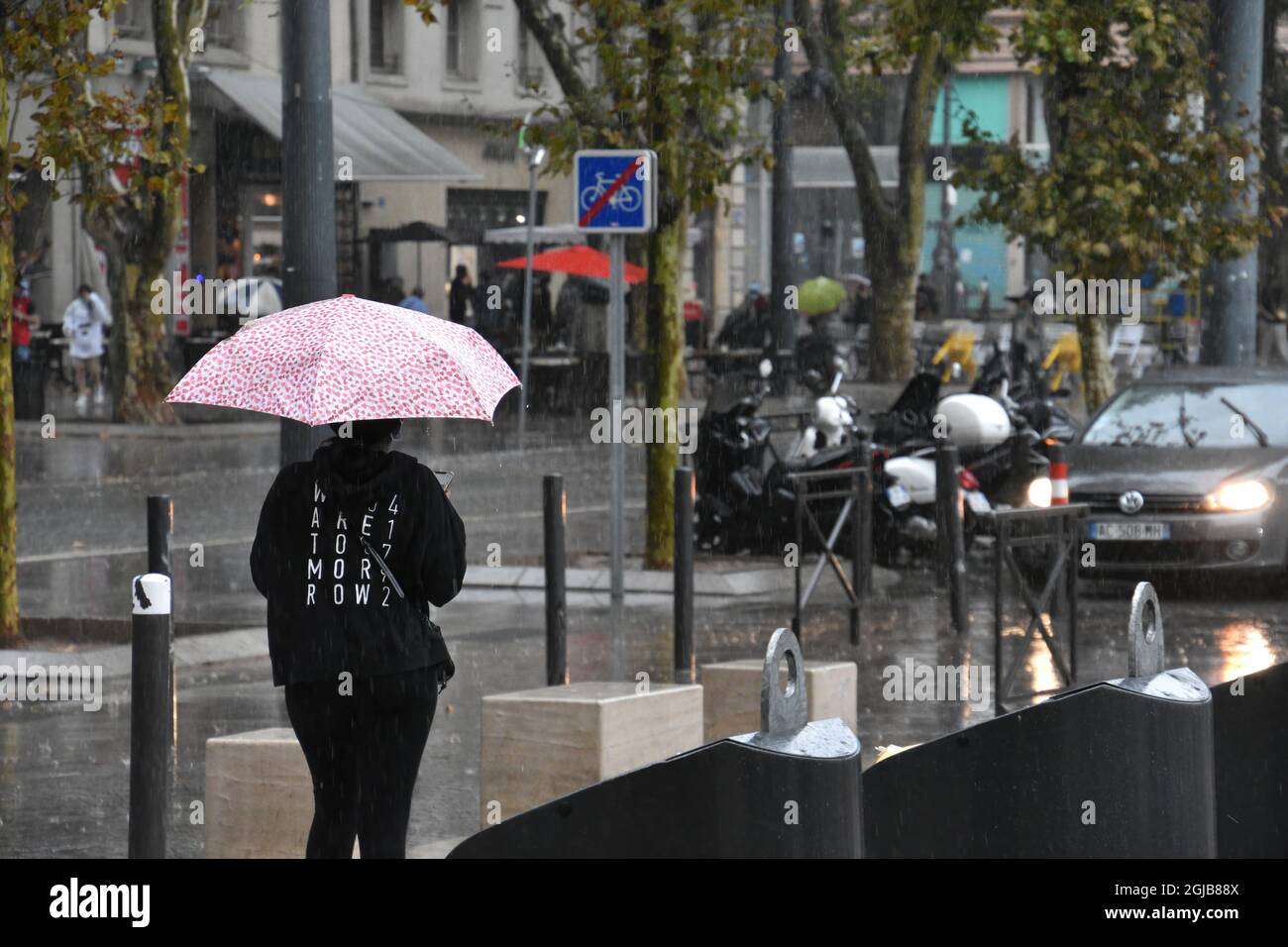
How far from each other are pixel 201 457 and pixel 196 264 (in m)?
17.0

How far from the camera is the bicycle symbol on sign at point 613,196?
1408cm

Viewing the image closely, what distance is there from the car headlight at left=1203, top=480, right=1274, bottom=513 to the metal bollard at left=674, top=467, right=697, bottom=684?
4.30 m

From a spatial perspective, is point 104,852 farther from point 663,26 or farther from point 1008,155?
point 1008,155

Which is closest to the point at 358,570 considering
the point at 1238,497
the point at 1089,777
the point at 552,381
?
the point at 1089,777

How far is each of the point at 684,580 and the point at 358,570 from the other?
18.3 feet

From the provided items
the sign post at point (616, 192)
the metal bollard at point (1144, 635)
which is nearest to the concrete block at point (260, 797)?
the metal bollard at point (1144, 635)

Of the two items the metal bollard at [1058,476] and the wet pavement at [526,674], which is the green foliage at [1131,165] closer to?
the wet pavement at [526,674]

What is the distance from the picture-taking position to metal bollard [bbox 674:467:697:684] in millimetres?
11281

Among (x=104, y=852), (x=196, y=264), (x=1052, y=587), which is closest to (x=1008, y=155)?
(x=1052, y=587)

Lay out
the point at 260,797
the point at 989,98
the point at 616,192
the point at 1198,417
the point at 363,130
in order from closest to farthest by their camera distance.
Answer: the point at 260,797 < the point at 616,192 < the point at 1198,417 < the point at 363,130 < the point at 989,98

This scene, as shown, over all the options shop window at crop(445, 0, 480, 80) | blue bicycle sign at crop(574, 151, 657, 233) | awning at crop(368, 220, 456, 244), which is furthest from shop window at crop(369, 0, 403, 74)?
blue bicycle sign at crop(574, 151, 657, 233)

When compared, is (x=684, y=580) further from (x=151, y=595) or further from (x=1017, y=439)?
(x=1017, y=439)

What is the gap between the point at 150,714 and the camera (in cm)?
616
